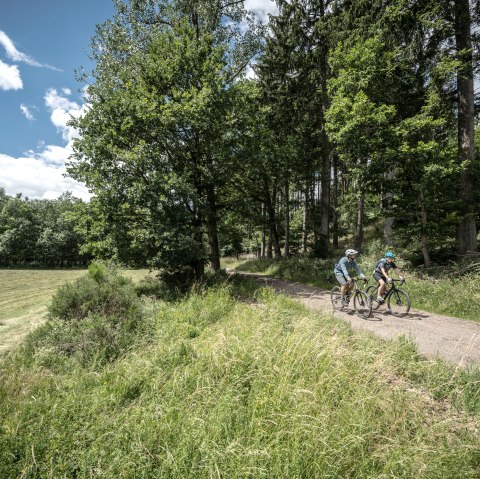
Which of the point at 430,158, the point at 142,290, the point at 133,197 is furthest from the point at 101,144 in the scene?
the point at 430,158

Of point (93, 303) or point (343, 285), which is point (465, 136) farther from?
point (93, 303)

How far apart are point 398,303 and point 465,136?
9.15 metres

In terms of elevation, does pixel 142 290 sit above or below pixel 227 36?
below

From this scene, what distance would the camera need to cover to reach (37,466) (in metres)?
2.92

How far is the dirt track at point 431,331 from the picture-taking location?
230 inches

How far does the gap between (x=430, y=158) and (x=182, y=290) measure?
12636mm

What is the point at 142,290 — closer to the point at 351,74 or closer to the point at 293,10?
the point at 351,74

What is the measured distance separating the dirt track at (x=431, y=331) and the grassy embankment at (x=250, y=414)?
→ 867mm

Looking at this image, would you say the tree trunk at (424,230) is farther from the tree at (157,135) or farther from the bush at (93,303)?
the bush at (93,303)

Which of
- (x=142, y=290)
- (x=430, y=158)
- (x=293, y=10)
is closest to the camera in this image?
(x=430, y=158)

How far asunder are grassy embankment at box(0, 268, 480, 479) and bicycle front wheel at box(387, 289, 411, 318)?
9.56ft

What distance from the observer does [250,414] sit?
3.82m

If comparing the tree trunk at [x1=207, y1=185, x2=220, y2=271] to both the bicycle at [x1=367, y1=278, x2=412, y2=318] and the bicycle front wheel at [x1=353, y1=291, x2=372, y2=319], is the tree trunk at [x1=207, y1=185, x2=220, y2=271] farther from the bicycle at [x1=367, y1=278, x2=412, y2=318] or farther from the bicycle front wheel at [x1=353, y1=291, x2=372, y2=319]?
the bicycle at [x1=367, y1=278, x2=412, y2=318]

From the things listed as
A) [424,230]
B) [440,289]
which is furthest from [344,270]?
[424,230]
